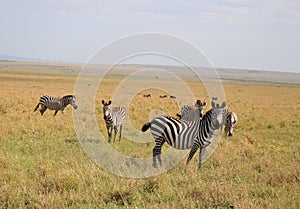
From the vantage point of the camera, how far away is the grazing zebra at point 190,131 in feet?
27.2

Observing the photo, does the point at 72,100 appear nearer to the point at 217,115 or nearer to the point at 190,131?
the point at 190,131

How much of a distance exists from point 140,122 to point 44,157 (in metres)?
8.85

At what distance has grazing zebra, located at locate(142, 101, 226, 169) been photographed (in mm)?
A: 8297

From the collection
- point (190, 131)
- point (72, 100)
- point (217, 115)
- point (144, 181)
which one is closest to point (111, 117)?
point (190, 131)

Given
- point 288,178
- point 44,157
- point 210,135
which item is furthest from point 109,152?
point 288,178

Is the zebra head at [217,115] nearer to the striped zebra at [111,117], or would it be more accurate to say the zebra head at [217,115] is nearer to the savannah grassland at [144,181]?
the savannah grassland at [144,181]

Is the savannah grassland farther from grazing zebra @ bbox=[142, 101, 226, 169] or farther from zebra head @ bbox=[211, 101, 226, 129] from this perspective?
zebra head @ bbox=[211, 101, 226, 129]

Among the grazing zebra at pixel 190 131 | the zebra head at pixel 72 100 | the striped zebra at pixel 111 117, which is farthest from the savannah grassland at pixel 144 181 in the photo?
the zebra head at pixel 72 100

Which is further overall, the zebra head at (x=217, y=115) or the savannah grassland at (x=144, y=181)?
the zebra head at (x=217, y=115)

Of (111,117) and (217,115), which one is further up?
(217,115)

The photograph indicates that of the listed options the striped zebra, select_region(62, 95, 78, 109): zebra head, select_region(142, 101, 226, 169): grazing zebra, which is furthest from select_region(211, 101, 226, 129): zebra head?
select_region(62, 95, 78, 109): zebra head

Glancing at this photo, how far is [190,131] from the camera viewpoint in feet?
28.2

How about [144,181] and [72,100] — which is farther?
[72,100]

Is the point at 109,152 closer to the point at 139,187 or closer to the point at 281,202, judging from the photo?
the point at 139,187
